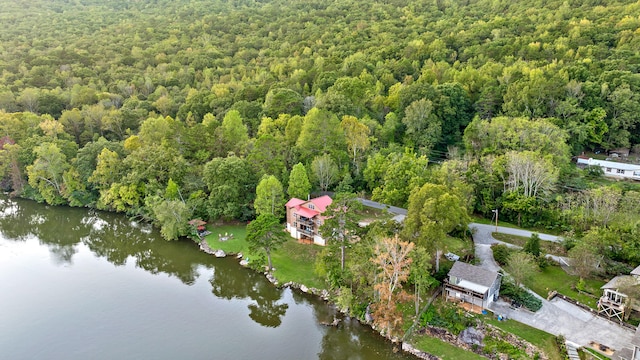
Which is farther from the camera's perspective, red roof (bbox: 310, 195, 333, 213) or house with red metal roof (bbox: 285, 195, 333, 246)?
red roof (bbox: 310, 195, 333, 213)

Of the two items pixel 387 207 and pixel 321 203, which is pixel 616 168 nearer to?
pixel 387 207

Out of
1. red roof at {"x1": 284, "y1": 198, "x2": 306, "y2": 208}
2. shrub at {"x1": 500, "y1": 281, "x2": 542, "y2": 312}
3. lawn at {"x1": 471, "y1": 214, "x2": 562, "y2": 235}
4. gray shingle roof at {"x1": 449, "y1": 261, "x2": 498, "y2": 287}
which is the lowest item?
lawn at {"x1": 471, "y1": 214, "x2": 562, "y2": 235}

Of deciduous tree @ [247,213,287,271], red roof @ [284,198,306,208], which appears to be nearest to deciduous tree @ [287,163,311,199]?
red roof @ [284,198,306,208]

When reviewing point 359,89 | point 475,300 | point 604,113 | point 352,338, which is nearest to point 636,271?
point 475,300

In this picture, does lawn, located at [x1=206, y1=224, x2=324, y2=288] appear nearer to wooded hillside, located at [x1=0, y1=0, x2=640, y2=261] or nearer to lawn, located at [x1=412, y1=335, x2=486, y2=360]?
wooded hillside, located at [x1=0, y1=0, x2=640, y2=261]

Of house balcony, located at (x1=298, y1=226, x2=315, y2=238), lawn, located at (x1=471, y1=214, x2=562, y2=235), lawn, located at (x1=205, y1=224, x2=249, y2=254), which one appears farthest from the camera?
lawn, located at (x1=205, y1=224, x2=249, y2=254)

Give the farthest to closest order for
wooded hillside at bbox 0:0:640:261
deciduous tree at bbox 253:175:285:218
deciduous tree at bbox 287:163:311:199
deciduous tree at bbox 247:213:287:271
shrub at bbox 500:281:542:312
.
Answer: deciduous tree at bbox 287:163:311:199 → wooded hillside at bbox 0:0:640:261 → deciduous tree at bbox 253:175:285:218 → deciduous tree at bbox 247:213:287:271 → shrub at bbox 500:281:542:312

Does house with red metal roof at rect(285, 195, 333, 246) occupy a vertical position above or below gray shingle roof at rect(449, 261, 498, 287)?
below

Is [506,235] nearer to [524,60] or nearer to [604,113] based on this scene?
[604,113]
